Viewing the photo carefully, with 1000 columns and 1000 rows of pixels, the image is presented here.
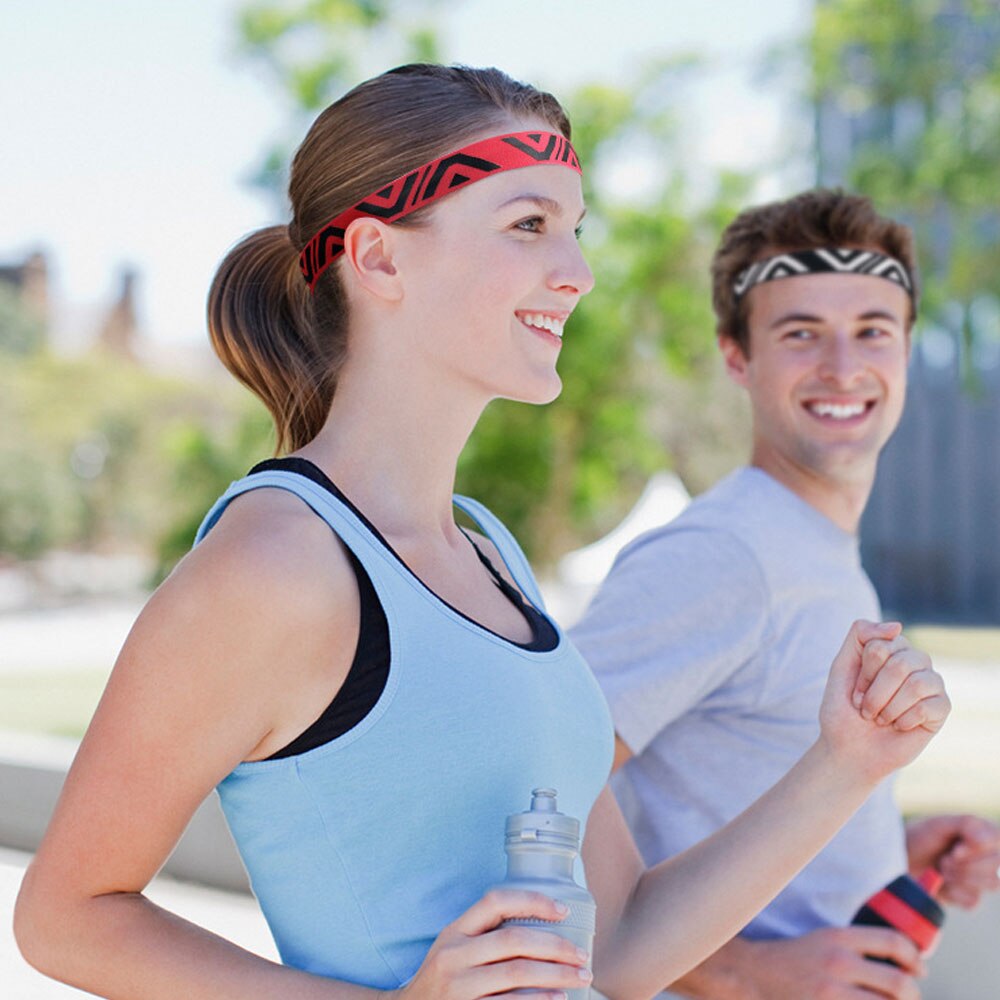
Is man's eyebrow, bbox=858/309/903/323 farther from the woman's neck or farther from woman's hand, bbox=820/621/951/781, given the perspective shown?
the woman's neck

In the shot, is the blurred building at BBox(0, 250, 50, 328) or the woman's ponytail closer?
the woman's ponytail

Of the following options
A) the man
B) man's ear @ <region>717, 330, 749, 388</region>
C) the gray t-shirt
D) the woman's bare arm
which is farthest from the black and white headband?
the woman's bare arm

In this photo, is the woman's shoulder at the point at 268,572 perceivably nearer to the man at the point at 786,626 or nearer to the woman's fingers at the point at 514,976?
the woman's fingers at the point at 514,976

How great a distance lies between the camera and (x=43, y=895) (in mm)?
1333

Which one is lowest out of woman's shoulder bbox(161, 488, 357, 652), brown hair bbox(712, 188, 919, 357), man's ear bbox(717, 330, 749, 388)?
woman's shoulder bbox(161, 488, 357, 652)

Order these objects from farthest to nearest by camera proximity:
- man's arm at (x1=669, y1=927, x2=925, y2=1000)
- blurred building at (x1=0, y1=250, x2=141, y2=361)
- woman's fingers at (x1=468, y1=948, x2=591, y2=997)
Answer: blurred building at (x1=0, y1=250, x2=141, y2=361)
man's arm at (x1=669, y1=927, x2=925, y2=1000)
woman's fingers at (x1=468, y1=948, x2=591, y2=997)

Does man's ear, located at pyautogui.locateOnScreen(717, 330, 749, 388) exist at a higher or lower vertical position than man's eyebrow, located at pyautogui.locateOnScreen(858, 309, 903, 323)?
lower

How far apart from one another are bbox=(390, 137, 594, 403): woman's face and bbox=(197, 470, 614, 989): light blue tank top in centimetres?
23

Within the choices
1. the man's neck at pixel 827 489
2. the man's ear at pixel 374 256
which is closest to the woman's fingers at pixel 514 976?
the man's ear at pixel 374 256

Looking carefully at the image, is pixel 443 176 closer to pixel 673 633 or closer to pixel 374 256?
pixel 374 256

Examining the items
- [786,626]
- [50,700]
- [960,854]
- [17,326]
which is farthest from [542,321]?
[17,326]

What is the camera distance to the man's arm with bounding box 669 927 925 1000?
221 cm

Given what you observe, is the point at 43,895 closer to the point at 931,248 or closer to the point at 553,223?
the point at 553,223

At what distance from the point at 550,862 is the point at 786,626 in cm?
121
